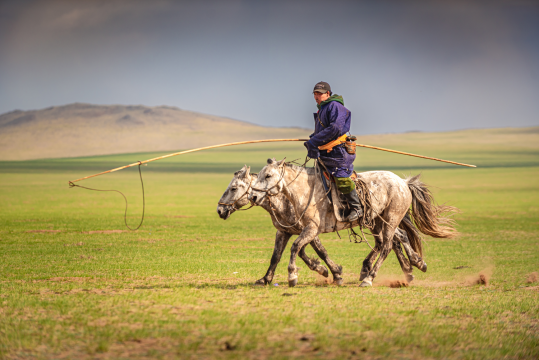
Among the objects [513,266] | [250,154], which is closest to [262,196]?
[513,266]

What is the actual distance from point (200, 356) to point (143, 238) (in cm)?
1365

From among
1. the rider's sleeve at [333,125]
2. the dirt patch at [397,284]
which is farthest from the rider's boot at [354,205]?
the dirt patch at [397,284]

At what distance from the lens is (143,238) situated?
1883 centimetres

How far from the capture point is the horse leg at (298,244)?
9180 mm

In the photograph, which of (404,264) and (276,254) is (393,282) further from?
(276,254)

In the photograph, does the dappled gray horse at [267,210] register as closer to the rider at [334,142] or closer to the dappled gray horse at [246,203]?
the dappled gray horse at [246,203]

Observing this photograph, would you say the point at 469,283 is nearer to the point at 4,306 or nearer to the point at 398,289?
the point at 398,289

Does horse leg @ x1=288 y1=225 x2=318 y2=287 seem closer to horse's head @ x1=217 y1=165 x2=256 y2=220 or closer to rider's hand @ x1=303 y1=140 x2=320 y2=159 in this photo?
horse's head @ x1=217 y1=165 x2=256 y2=220

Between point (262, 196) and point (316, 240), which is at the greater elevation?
point (262, 196)

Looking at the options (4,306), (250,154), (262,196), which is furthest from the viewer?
(250,154)

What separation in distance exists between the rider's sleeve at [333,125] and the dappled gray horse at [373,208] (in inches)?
25.9

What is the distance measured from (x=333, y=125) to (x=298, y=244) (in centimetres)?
189

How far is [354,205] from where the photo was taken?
9641 mm

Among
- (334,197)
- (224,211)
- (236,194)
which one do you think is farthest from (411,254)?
(224,211)
